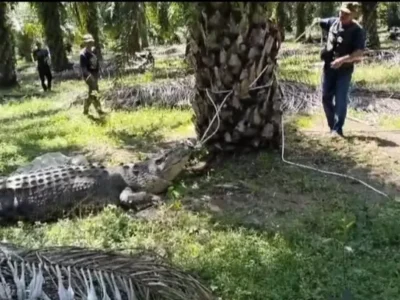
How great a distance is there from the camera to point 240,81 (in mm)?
6465

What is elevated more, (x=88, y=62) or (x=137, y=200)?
(x=88, y=62)

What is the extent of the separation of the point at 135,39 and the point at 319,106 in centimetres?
416

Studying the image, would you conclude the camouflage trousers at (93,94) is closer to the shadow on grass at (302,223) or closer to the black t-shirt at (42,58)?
the shadow on grass at (302,223)

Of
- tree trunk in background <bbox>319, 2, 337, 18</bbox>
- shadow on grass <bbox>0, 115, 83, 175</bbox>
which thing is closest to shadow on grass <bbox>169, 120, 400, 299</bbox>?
tree trunk in background <bbox>319, 2, 337, 18</bbox>

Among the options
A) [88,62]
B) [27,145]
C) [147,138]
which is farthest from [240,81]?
Result: [88,62]

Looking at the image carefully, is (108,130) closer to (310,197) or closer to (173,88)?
(173,88)

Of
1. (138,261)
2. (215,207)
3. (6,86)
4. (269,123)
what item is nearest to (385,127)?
(269,123)

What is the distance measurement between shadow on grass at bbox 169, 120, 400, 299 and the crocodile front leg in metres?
0.30

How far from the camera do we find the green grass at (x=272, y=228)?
3998mm

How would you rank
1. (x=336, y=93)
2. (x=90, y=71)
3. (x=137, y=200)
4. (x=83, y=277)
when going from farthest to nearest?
(x=90, y=71) < (x=336, y=93) < (x=137, y=200) < (x=83, y=277)

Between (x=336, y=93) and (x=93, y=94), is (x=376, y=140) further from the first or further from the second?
(x=93, y=94)

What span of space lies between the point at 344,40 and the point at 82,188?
311 centimetres

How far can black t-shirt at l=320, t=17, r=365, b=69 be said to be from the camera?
263 inches

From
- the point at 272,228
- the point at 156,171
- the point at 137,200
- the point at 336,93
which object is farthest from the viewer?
the point at 336,93
